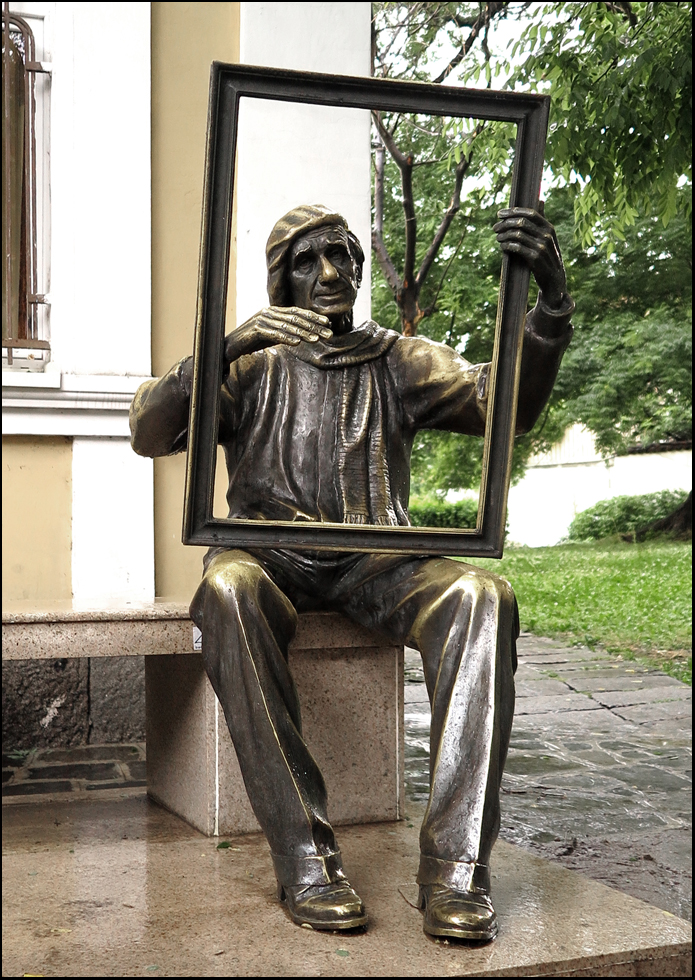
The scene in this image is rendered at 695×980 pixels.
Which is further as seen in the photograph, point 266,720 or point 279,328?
point 279,328

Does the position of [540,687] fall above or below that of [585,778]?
below

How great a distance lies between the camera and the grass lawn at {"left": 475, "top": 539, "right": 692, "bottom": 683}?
8.91m

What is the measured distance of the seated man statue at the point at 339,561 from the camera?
2.75 meters

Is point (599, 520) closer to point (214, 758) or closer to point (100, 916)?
point (214, 758)

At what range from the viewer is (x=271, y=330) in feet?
10.5

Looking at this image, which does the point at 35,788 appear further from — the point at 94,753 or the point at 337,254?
the point at 337,254

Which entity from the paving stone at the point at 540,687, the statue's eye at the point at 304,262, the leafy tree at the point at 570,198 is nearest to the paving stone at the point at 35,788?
the leafy tree at the point at 570,198

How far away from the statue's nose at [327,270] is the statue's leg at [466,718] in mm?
929

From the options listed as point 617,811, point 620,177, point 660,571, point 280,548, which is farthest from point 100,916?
point 660,571

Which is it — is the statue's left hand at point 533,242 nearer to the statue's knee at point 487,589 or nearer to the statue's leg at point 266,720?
the statue's knee at point 487,589

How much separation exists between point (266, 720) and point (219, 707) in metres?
0.87

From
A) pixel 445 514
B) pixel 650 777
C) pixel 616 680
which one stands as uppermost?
pixel 445 514

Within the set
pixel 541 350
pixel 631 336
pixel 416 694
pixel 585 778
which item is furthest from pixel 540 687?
pixel 541 350

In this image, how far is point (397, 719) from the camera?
3877 mm
